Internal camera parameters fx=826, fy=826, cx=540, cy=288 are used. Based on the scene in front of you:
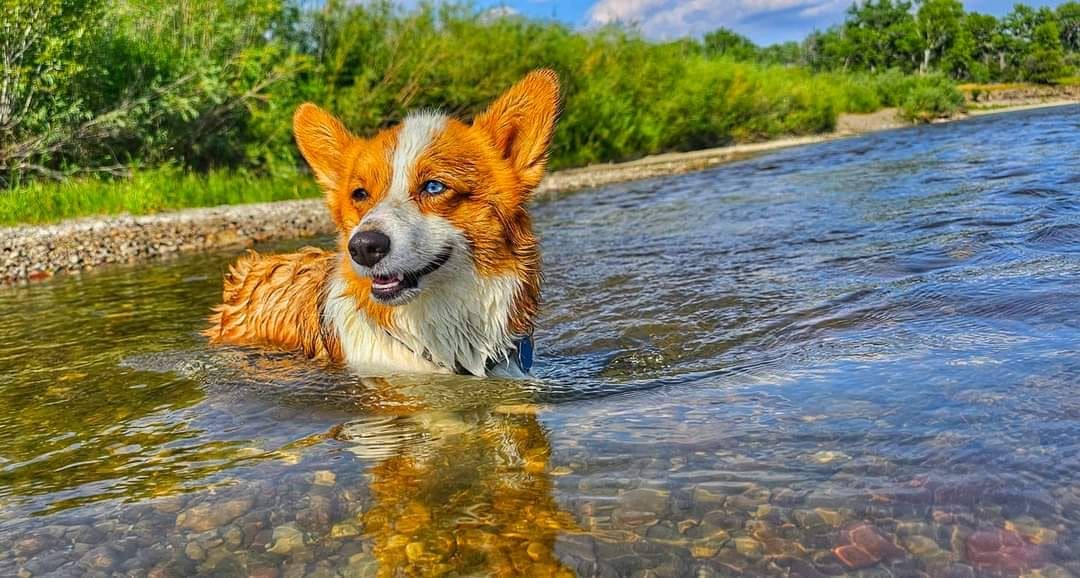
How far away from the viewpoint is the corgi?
12.9ft

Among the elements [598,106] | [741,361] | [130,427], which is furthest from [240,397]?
[598,106]

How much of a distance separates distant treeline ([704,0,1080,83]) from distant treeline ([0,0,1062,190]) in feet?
213

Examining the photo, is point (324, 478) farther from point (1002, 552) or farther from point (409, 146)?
point (1002, 552)

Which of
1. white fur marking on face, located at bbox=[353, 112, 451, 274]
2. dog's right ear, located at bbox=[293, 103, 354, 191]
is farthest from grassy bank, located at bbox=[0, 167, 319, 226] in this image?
white fur marking on face, located at bbox=[353, 112, 451, 274]

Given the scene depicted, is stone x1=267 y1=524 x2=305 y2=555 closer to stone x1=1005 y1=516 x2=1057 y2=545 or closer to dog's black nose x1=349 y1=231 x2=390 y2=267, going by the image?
dog's black nose x1=349 y1=231 x2=390 y2=267

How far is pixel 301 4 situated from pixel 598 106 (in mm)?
11128

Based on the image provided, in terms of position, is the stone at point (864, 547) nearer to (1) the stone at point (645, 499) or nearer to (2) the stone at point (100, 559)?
(1) the stone at point (645, 499)

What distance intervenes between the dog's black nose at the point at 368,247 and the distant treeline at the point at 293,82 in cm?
1223

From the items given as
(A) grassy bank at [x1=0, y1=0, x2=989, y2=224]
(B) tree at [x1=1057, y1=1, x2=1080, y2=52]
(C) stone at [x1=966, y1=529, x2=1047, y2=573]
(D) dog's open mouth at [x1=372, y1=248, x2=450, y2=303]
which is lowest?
(C) stone at [x1=966, y1=529, x2=1047, y2=573]

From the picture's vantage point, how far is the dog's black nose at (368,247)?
3590mm

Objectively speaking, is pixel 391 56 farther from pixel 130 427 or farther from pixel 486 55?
pixel 130 427

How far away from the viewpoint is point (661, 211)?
42.3 ft

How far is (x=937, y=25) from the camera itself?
98688 millimetres

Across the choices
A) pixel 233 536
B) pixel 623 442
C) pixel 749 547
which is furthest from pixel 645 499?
pixel 233 536
